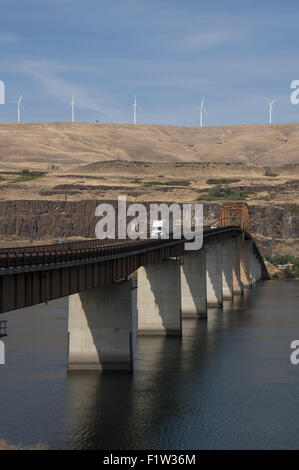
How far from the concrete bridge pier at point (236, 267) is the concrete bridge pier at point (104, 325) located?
87.9 meters

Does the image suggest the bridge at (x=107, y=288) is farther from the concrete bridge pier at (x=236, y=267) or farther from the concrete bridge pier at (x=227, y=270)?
the concrete bridge pier at (x=236, y=267)

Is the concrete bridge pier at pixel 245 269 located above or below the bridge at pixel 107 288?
below

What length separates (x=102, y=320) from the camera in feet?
204

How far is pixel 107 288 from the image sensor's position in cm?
6259

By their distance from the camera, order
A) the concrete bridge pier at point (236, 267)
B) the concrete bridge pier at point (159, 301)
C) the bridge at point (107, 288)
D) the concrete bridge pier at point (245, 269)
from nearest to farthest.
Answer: the bridge at point (107, 288)
the concrete bridge pier at point (159, 301)
the concrete bridge pier at point (236, 267)
the concrete bridge pier at point (245, 269)

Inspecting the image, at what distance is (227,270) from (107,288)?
8345cm

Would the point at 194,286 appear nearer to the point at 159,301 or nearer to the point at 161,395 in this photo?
the point at 159,301

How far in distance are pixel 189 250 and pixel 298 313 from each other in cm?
2061

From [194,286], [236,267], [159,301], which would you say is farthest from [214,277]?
[159,301]

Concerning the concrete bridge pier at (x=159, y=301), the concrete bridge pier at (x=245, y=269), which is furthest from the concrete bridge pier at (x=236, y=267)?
the concrete bridge pier at (x=159, y=301)

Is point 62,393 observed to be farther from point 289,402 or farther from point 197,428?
point 289,402

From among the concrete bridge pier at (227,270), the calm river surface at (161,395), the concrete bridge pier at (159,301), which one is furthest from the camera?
the concrete bridge pier at (227,270)

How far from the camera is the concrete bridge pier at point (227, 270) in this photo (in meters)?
139

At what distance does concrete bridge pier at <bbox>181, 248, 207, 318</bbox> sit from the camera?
104188 mm
